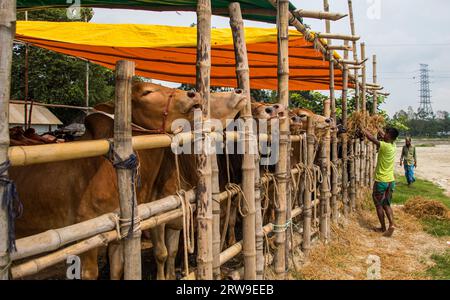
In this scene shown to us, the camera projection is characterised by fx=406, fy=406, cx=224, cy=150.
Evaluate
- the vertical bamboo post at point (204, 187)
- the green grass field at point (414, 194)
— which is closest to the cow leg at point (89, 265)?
the vertical bamboo post at point (204, 187)

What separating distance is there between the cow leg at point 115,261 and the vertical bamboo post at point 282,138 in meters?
1.72

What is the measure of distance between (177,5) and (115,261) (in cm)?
267

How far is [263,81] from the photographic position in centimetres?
958

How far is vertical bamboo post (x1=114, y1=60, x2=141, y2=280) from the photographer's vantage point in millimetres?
2201

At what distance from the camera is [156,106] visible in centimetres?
338

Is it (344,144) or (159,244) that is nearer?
(159,244)

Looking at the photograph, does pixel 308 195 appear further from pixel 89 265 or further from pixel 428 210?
pixel 428 210

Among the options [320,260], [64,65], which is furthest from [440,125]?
[320,260]

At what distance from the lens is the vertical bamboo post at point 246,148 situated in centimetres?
351

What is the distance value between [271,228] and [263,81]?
5.86 meters

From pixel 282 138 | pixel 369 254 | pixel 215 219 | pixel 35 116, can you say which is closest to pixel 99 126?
pixel 215 219

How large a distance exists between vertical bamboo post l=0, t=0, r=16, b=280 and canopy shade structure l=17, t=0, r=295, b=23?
2.68 metres

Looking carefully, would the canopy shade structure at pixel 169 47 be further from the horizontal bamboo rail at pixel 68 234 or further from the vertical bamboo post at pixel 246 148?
the horizontal bamboo rail at pixel 68 234
